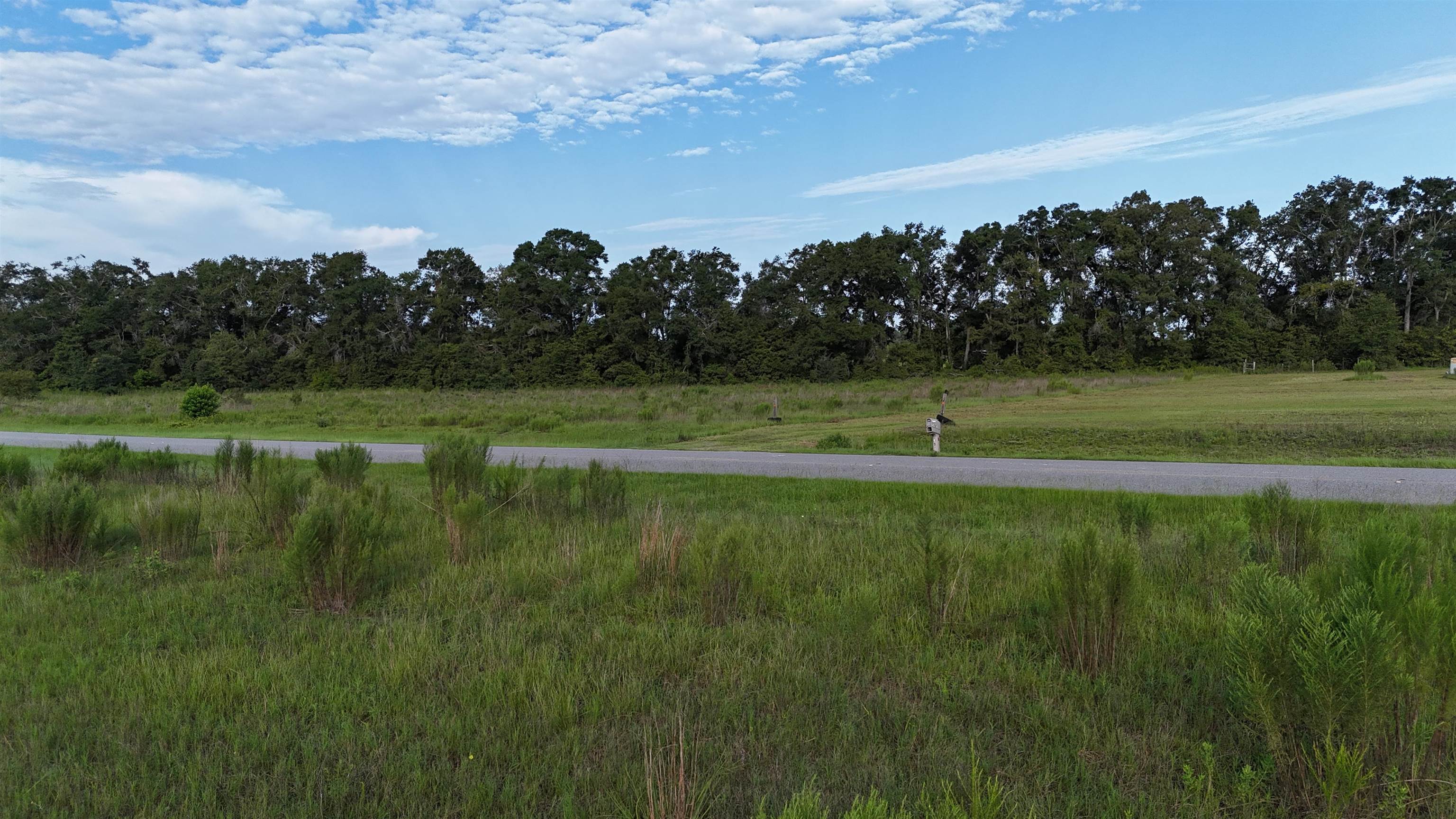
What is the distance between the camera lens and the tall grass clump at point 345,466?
10.5 meters

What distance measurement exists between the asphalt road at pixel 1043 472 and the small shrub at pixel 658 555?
438 cm

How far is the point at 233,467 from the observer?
11.8 metres

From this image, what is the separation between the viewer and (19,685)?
13.8ft

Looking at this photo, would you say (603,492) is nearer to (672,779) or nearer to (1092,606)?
(1092,606)

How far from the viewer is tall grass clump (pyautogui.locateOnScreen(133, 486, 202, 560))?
725cm

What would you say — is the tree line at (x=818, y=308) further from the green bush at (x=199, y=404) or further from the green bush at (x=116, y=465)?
the green bush at (x=116, y=465)

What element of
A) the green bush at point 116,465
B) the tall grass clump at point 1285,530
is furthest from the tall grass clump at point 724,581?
the green bush at point 116,465

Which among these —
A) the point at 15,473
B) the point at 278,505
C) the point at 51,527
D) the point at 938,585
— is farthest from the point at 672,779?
the point at 15,473

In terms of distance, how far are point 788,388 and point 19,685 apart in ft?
153

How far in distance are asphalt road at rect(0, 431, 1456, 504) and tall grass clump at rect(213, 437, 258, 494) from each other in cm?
359

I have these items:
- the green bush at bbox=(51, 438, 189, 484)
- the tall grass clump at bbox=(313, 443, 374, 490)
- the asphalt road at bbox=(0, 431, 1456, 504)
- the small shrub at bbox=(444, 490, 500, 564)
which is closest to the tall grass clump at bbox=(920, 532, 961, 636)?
the small shrub at bbox=(444, 490, 500, 564)

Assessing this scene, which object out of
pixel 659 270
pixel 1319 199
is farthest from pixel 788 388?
pixel 1319 199

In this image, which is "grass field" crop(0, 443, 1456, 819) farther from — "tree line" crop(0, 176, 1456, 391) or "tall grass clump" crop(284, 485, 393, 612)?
"tree line" crop(0, 176, 1456, 391)

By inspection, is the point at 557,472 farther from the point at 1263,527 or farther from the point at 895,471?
the point at 1263,527
